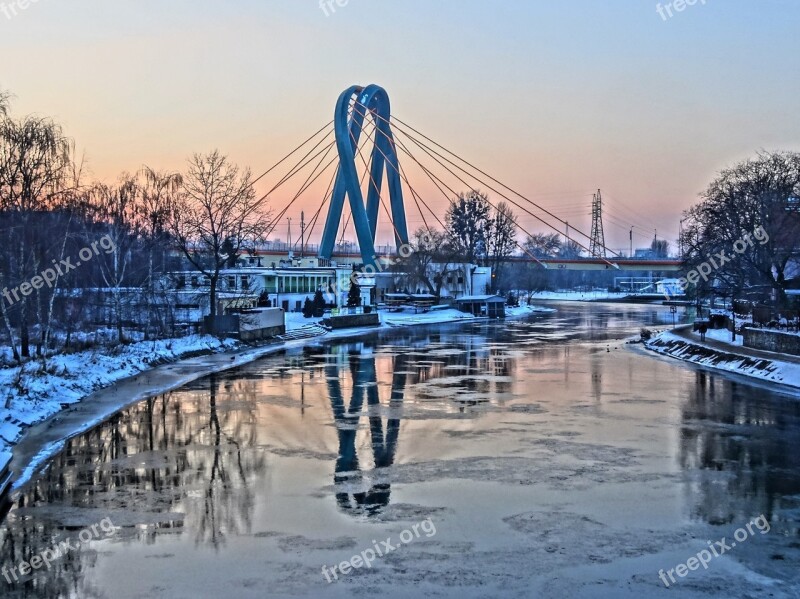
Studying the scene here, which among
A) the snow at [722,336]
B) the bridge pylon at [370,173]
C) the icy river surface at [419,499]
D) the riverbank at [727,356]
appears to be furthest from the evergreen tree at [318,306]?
the icy river surface at [419,499]

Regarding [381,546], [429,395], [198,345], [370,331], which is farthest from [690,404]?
[370,331]

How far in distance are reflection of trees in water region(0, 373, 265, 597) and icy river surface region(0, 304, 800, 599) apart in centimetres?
5

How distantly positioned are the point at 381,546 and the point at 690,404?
46.0 ft

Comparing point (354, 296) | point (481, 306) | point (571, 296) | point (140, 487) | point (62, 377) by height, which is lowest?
point (140, 487)

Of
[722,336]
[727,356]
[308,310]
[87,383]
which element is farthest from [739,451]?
[308,310]

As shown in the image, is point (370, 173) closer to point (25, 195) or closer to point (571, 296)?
point (25, 195)

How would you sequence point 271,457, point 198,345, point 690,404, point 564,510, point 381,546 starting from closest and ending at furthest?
1. point 381,546
2. point 564,510
3. point 271,457
4. point 690,404
5. point 198,345

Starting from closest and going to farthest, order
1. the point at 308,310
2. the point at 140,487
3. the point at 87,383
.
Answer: the point at 140,487, the point at 87,383, the point at 308,310

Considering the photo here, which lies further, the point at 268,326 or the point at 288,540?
the point at 268,326

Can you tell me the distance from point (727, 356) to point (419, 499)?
23.0 meters

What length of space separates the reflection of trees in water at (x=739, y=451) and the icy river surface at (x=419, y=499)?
0.19ft

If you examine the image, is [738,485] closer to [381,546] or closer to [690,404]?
[381,546]

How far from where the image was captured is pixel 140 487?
1271 centimetres

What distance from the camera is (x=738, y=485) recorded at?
12750 millimetres
